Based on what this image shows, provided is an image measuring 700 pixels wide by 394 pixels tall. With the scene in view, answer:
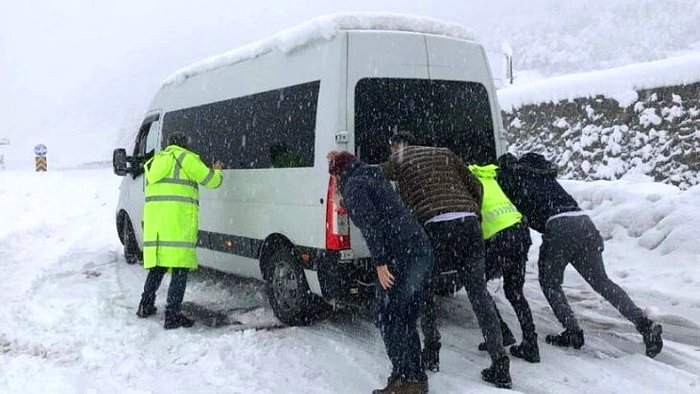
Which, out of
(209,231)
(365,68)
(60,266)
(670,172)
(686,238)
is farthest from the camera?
(670,172)

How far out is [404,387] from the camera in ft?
13.8

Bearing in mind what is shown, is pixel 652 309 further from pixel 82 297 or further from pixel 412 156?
pixel 82 297

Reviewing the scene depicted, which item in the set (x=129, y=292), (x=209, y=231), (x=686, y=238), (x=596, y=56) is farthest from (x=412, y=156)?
(x=596, y=56)

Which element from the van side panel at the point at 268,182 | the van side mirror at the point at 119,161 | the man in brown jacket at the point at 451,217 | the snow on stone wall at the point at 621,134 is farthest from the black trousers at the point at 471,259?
the snow on stone wall at the point at 621,134

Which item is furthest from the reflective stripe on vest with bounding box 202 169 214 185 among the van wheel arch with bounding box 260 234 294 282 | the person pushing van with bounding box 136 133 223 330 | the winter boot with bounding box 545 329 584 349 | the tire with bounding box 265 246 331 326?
the winter boot with bounding box 545 329 584 349

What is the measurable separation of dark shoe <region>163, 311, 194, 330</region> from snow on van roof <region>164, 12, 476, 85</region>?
2.52 metres

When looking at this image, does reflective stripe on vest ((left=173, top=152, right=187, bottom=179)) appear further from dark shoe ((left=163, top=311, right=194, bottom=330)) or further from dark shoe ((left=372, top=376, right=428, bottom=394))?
dark shoe ((left=372, top=376, right=428, bottom=394))

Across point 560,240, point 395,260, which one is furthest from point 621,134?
point 395,260

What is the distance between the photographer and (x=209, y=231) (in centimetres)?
736

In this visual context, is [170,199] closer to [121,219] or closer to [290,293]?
[290,293]

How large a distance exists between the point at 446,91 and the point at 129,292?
14.1 ft

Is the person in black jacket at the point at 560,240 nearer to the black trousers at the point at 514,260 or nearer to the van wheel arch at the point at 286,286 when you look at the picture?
the black trousers at the point at 514,260

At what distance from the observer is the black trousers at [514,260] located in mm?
4965

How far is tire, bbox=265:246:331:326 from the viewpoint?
5914 millimetres
